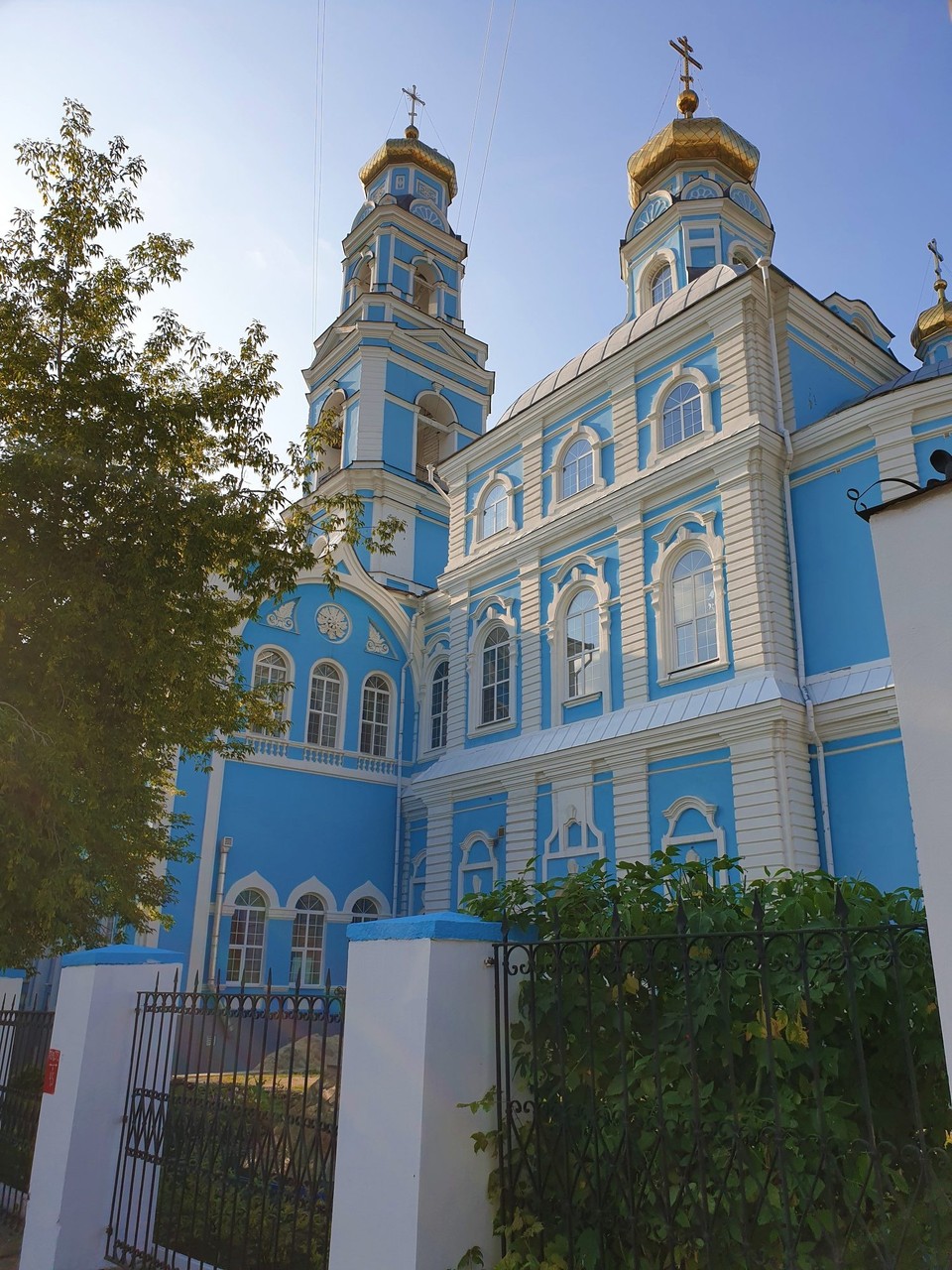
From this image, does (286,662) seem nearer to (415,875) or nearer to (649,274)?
(415,875)

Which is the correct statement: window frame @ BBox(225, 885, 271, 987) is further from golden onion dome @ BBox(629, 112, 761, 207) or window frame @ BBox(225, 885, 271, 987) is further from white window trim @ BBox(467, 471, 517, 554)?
golden onion dome @ BBox(629, 112, 761, 207)

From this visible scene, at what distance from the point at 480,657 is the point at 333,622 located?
3.11 m

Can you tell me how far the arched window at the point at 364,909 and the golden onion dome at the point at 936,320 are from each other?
58.5 feet

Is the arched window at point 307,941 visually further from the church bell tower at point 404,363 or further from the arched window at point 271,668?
the church bell tower at point 404,363

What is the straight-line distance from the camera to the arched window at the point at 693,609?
1478 centimetres

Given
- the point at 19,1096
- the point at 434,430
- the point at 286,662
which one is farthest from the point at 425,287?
the point at 19,1096

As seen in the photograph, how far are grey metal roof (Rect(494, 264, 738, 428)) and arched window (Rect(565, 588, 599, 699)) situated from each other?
4028 mm

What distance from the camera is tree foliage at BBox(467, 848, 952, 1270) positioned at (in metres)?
3.25

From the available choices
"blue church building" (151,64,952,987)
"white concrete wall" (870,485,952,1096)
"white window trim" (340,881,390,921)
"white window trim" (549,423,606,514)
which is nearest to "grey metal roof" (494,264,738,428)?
"blue church building" (151,64,952,987)

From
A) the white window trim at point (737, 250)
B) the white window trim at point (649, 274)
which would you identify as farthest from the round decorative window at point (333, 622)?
the white window trim at point (737, 250)

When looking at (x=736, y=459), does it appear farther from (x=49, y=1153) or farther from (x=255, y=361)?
(x=49, y=1153)

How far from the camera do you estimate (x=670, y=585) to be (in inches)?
613

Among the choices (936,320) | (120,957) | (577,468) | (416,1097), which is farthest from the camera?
(936,320)

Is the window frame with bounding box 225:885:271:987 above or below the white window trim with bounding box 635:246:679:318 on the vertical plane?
below
